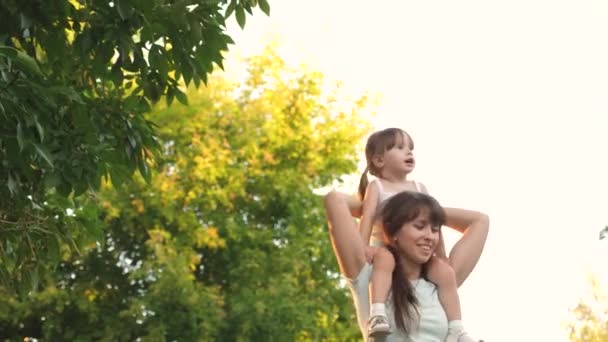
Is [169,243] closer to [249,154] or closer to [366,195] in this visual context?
[249,154]

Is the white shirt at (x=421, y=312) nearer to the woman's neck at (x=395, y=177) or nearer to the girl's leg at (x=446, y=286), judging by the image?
the girl's leg at (x=446, y=286)

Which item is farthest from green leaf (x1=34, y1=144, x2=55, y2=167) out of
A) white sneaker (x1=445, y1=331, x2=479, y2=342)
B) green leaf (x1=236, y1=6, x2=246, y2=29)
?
white sneaker (x1=445, y1=331, x2=479, y2=342)

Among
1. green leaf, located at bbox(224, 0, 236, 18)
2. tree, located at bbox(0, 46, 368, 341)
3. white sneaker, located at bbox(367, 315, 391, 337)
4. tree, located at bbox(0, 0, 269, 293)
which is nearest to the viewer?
white sneaker, located at bbox(367, 315, 391, 337)

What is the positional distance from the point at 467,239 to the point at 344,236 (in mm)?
632

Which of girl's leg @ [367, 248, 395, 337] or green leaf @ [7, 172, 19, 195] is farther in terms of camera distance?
green leaf @ [7, 172, 19, 195]

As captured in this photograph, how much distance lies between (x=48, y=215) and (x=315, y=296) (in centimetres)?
1940

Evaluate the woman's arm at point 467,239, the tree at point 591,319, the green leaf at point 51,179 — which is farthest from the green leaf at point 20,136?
the tree at point 591,319

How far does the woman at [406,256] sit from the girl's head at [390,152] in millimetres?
634

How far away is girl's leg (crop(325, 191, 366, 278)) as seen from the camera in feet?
22.2

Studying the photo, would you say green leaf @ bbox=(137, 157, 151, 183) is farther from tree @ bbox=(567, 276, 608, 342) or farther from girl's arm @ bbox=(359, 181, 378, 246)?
tree @ bbox=(567, 276, 608, 342)

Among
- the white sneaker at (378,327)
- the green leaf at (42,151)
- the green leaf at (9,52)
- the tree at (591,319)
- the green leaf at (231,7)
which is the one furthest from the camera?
the tree at (591,319)

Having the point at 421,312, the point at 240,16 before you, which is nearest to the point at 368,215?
the point at 421,312

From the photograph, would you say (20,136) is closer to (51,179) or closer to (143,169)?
(51,179)

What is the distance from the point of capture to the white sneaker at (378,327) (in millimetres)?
6484
